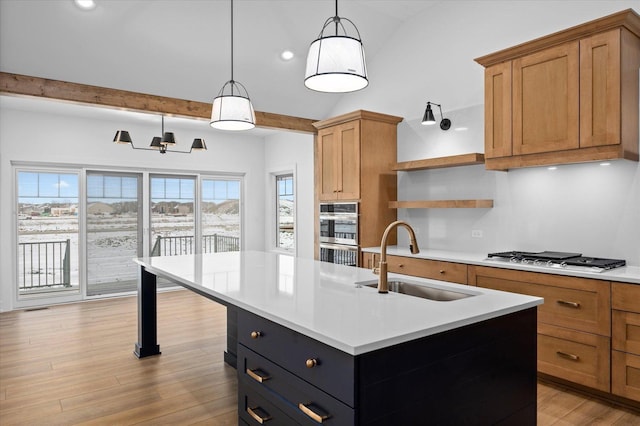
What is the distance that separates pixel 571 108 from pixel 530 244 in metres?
1.26

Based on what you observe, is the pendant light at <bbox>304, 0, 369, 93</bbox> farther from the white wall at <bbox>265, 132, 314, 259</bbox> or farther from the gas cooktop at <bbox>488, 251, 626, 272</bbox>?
the white wall at <bbox>265, 132, 314, 259</bbox>

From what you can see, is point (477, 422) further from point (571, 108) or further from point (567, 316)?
point (571, 108)

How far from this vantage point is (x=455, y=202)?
406 centimetres

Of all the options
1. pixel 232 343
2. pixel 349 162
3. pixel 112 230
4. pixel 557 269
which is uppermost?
pixel 349 162

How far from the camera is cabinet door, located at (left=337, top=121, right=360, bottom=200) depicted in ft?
15.4

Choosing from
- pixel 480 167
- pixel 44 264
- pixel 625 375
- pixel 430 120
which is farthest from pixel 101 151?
pixel 625 375

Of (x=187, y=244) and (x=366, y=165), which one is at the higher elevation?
(x=366, y=165)

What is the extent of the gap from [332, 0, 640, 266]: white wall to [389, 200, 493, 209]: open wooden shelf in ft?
0.55

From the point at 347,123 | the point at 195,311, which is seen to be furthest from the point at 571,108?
the point at 195,311

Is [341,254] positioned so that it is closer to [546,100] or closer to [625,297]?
[546,100]

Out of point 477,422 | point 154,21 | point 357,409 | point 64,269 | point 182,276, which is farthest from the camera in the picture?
point 64,269

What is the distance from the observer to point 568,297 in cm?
284

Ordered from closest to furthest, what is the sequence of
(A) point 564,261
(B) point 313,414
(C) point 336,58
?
(B) point 313,414
(C) point 336,58
(A) point 564,261

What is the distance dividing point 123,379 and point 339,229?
2.71 m
